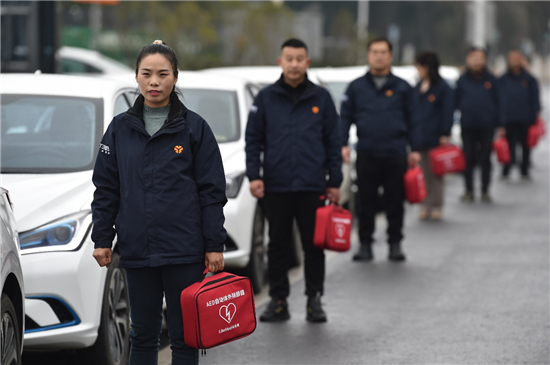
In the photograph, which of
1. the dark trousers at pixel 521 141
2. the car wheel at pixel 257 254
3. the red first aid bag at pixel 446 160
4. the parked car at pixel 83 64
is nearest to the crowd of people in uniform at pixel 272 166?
the red first aid bag at pixel 446 160

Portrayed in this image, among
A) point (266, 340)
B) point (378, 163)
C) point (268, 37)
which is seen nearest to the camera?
point (266, 340)

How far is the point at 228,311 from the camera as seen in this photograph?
458cm

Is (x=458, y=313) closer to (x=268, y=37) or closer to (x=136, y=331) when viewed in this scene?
(x=136, y=331)

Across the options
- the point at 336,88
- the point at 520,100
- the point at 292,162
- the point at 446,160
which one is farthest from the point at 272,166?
the point at 520,100

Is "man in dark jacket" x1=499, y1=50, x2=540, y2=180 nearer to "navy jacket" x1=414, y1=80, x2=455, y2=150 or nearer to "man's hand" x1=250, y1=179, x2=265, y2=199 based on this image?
"navy jacket" x1=414, y1=80, x2=455, y2=150

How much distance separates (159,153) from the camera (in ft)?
14.8

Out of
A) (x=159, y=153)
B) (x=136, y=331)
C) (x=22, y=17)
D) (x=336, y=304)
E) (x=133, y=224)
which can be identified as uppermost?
(x=22, y=17)

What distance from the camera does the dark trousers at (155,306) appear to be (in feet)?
15.0

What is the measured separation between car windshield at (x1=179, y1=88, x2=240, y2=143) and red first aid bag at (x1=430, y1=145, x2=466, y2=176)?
371 centimetres

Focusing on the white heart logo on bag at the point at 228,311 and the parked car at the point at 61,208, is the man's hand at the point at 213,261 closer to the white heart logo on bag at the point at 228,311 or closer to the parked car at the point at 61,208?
the white heart logo on bag at the point at 228,311

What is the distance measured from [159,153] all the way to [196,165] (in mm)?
172

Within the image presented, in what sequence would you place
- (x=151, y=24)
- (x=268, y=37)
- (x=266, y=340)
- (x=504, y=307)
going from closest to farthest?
(x=266, y=340) < (x=504, y=307) < (x=151, y=24) < (x=268, y=37)

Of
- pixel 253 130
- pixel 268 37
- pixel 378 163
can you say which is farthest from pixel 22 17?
pixel 268 37

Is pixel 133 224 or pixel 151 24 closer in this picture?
pixel 133 224
